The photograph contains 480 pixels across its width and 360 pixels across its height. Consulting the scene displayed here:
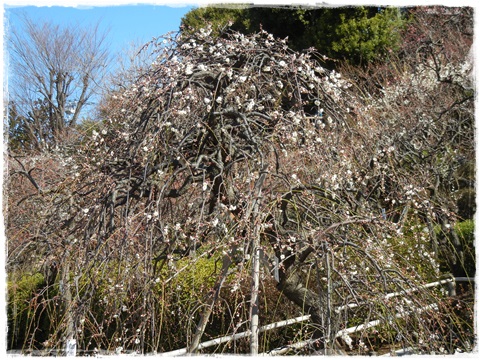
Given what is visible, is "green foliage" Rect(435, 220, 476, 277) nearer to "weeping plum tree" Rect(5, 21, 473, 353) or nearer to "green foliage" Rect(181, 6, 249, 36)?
"weeping plum tree" Rect(5, 21, 473, 353)

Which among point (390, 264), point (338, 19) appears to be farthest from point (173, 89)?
point (338, 19)

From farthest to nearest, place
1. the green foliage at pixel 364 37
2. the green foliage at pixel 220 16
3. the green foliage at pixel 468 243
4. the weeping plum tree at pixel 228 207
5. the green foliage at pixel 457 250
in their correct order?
the green foliage at pixel 220 16 < the green foliage at pixel 364 37 < the green foliage at pixel 468 243 < the green foliage at pixel 457 250 < the weeping plum tree at pixel 228 207

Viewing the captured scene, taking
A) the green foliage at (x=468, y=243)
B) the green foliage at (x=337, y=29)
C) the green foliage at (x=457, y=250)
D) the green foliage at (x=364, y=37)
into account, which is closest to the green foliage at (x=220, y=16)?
the green foliage at (x=337, y=29)

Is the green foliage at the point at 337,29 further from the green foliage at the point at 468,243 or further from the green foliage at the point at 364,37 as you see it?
the green foliage at the point at 468,243

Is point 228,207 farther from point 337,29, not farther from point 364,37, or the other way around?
point 364,37

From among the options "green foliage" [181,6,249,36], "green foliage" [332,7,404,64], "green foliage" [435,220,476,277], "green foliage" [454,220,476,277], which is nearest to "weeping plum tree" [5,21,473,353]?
"green foliage" [435,220,476,277]

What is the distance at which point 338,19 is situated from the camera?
9.14 m

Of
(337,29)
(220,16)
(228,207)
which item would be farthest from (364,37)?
(228,207)

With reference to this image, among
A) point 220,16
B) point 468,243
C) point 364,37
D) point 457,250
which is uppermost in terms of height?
point 220,16

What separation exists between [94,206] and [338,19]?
7.83 metres

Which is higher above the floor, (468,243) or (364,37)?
(364,37)

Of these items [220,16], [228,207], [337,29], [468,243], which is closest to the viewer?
[228,207]

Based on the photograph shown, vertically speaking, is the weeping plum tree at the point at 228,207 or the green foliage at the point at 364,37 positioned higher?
the green foliage at the point at 364,37

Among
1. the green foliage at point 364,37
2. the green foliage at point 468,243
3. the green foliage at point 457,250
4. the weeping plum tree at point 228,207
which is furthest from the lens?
the green foliage at point 364,37
